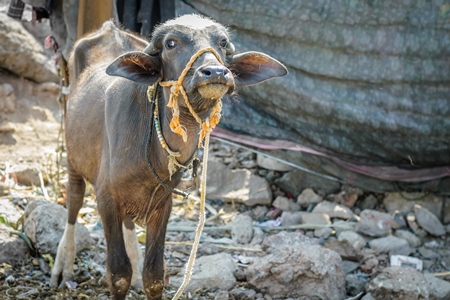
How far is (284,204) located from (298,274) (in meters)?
1.76

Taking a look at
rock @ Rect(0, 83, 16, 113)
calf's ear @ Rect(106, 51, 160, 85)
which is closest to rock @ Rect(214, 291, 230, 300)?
calf's ear @ Rect(106, 51, 160, 85)

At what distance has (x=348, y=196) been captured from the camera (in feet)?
21.2

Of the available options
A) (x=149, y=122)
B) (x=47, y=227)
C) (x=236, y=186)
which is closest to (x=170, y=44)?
(x=149, y=122)

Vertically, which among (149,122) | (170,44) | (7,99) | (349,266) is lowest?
(349,266)

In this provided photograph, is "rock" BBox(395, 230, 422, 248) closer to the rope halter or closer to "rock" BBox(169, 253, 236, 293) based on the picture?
"rock" BBox(169, 253, 236, 293)

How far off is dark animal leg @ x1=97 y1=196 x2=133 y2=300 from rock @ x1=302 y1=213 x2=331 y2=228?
2617 millimetres

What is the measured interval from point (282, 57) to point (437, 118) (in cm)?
149

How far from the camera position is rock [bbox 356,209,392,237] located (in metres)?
5.84

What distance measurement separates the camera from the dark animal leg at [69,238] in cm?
478

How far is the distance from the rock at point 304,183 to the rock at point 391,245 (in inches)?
38.0

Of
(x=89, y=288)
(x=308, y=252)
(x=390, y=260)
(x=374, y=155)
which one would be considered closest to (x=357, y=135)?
(x=374, y=155)

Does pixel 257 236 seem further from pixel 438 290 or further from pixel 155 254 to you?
pixel 155 254

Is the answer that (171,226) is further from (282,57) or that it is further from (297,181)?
(282,57)

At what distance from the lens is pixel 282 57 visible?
619cm
